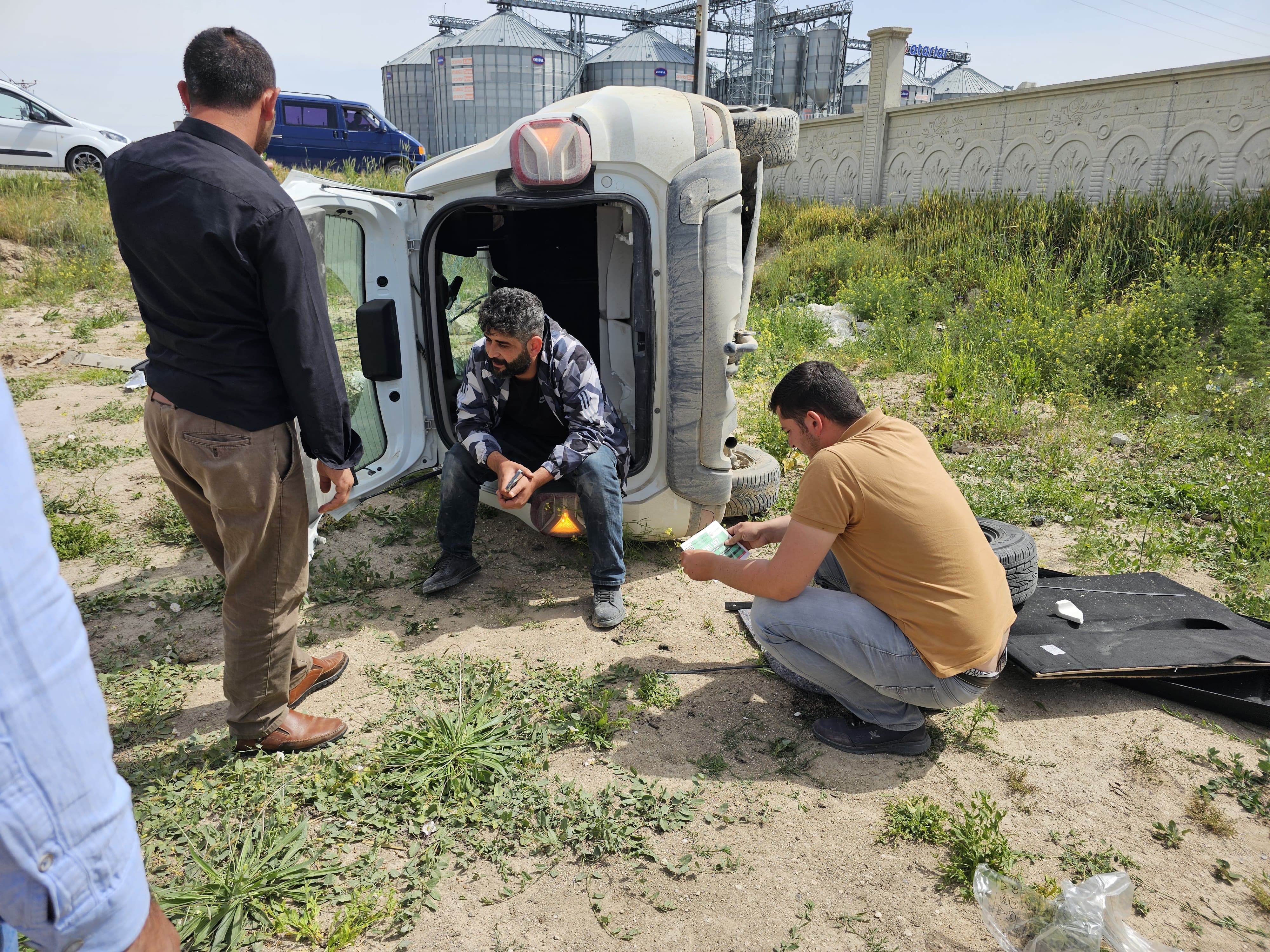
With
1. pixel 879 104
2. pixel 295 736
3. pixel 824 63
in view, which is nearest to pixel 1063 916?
pixel 295 736

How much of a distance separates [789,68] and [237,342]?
30.9 metres

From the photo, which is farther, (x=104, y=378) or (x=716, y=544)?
(x=104, y=378)

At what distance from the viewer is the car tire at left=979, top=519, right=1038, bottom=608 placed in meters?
3.38

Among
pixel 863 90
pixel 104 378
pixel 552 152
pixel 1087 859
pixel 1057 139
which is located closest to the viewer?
pixel 1087 859

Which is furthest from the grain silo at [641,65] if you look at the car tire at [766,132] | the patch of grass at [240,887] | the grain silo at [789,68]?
the patch of grass at [240,887]

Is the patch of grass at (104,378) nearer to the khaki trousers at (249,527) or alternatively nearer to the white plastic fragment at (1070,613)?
the khaki trousers at (249,527)

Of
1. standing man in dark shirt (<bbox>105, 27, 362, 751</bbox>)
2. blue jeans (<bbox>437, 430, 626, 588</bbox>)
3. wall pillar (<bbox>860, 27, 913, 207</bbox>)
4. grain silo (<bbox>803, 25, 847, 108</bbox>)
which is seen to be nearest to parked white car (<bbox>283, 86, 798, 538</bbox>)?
blue jeans (<bbox>437, 430, 626, 588</bbox>)

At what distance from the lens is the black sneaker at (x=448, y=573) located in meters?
4.00

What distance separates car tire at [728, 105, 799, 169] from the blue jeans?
206 centimetres

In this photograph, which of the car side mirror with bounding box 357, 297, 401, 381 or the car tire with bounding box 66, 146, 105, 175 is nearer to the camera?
the car side mirror with bounding box 357, 297, 401, 381

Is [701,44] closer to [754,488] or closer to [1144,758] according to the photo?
[754,488]

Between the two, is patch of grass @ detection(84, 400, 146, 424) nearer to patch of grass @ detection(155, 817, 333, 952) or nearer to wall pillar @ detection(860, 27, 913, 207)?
patch of grass @ detection(155, 817, 333, 952)

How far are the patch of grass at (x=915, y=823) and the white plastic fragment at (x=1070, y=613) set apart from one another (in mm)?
1338

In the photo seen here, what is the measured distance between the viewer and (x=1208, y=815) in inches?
101
